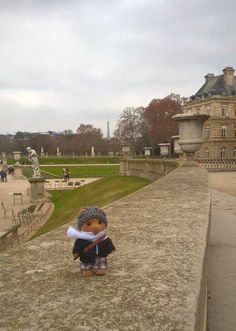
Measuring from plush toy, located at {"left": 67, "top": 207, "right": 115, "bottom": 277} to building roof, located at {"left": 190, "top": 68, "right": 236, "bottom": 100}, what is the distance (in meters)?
62.0

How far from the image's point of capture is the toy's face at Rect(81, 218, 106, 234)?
2.85 metres

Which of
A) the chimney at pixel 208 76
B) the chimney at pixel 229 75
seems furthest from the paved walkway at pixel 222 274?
the chimney at pixel 208 76

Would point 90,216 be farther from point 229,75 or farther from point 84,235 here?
point 229,75

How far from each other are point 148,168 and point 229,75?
5019 cm

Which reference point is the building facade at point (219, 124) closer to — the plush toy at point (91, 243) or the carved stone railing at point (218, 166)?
the carved stone railing at point (218, 166)

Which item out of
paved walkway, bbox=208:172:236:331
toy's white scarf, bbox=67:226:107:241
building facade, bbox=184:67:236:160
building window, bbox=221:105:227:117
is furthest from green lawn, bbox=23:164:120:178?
toy's white scarf, bbox=67:226:107:241

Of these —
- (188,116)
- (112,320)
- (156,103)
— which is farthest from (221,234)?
(156,103)

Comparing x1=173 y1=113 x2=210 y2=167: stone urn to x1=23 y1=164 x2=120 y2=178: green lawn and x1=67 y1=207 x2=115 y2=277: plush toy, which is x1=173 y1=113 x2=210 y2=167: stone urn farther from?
x1=23 y1=164 x2=120 y2=178: green lawn

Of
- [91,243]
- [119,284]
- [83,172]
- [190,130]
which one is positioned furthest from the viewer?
[83,172]

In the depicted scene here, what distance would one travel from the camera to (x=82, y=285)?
244cm

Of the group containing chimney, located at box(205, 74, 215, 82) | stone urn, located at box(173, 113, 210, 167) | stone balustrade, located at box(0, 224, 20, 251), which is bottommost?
stone balustrade, located at box(0, 224, 20, 251)

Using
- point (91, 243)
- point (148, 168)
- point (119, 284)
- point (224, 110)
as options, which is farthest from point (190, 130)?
point (224, 110)

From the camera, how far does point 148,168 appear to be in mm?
20188

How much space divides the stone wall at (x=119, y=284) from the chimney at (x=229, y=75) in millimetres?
64080
